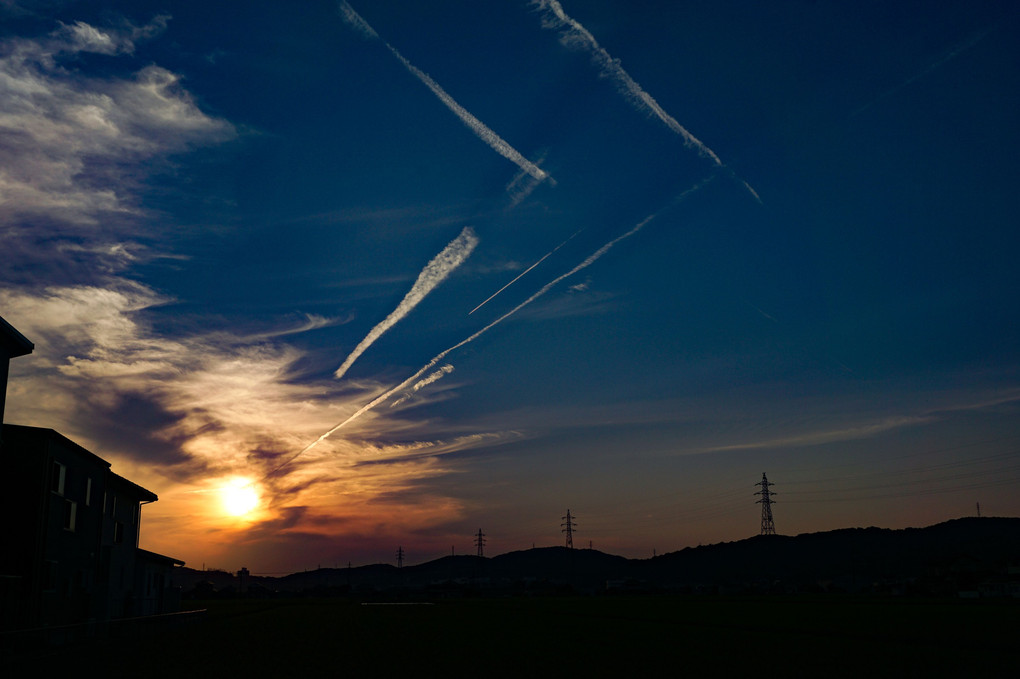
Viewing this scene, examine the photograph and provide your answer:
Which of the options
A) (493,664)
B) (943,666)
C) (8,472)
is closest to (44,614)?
(8,472)

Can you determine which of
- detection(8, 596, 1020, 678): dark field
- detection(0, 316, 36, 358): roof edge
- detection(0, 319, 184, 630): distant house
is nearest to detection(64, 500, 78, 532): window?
detection(0, 319, 184, 630): distant house

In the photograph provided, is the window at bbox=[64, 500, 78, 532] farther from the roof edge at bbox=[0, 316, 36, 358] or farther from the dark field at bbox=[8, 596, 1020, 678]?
the roof edge at bbox=[0, 316, 36, 358]

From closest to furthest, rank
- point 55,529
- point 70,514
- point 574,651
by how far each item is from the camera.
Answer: point 574,651 < point 55,529 < point 70,514

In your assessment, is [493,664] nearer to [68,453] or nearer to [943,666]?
[943,666]

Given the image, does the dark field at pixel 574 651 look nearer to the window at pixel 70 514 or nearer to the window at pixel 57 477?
the window at pixel 70 514

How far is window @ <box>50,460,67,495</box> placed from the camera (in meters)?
35.1

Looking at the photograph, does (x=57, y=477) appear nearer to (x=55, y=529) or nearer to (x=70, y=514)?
(x=55, y=529)

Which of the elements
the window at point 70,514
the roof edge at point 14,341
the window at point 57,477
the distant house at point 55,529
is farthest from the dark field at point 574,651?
the roof edge at point 14,341

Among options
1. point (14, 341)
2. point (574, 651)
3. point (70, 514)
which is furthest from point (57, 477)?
point (574, 651)

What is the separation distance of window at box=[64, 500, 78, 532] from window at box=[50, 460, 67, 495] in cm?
112

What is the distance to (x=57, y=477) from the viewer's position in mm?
35812

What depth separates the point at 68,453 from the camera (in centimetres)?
3725

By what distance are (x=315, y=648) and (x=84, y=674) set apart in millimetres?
10594

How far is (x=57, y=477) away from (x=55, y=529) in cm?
233
